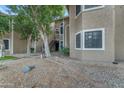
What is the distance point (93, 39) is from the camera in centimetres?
1127

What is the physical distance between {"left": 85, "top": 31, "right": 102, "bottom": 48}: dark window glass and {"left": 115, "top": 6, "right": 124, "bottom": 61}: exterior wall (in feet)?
7.67

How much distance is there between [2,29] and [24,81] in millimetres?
12558

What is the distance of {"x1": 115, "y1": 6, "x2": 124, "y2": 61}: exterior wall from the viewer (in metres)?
12.1

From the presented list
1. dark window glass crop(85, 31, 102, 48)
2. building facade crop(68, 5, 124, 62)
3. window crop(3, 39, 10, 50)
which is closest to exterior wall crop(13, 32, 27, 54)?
window crop(3, 39, 10, 50)

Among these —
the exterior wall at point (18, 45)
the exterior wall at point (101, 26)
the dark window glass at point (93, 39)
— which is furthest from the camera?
the exterior wall at point (18, 45)

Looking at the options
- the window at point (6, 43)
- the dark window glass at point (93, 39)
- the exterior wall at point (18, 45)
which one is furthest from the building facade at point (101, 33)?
the exterior wall at point (18, 45)

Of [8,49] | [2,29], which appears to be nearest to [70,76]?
[2,29]

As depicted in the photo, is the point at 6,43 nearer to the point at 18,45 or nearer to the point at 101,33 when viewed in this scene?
the point at 18,45

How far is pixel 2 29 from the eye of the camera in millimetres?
16703

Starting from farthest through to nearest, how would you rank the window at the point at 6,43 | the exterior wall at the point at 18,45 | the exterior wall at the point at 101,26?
1. the exterior wall at the point at 18,45
2. the window at the point at 6,43
3. the exterior wall at the point at 101,26

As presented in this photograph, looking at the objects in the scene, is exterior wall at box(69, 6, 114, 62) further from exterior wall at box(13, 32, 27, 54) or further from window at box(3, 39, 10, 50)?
exterior wall at box(13, 32, 27, 54)

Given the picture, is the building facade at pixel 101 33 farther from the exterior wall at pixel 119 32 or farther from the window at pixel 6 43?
the window at pixel 6 43

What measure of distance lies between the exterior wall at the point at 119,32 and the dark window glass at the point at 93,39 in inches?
92.1

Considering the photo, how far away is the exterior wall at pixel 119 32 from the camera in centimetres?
1214
